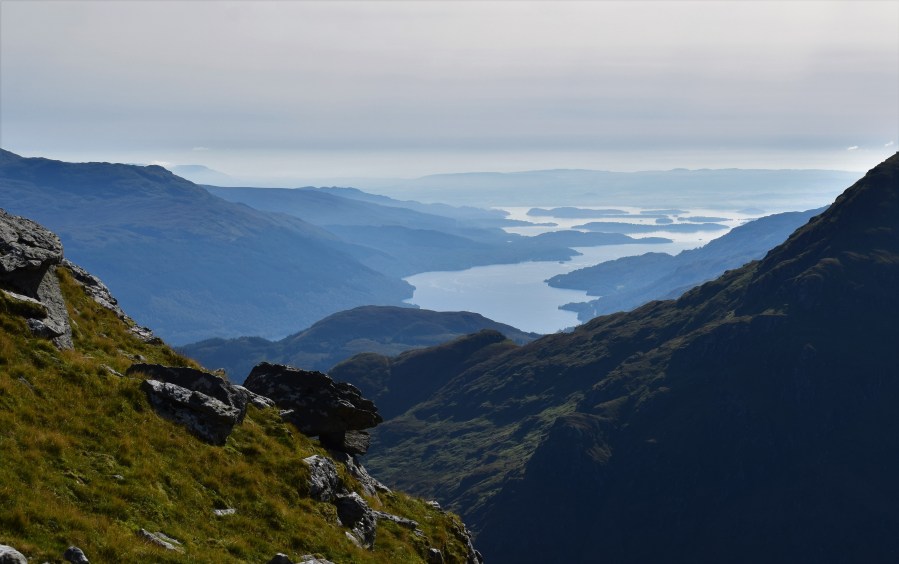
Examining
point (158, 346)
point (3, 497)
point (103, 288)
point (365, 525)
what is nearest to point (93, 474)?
point (3, 497)

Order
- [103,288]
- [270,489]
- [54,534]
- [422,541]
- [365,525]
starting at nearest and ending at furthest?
[54,534]
[270,489]
[365,525]
[422,541]
[103,288]

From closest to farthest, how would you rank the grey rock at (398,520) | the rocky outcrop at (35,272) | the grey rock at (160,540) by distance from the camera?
1. the grey rock at (160,540)
2. the rocky outcrop at (35,272)
3. the grey rock at (398,520)

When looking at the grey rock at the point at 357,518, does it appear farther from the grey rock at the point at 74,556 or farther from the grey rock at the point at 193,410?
the grey rock at the point at 74,556

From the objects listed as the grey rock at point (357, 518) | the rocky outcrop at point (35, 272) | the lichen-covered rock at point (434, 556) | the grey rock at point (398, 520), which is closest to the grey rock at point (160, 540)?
the grey rock at point (357, 518)

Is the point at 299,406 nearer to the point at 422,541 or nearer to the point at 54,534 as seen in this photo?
the point at 422,541

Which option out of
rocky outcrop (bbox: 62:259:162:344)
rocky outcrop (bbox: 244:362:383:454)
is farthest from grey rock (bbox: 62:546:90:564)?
rocky outcrop (bbox: 62:259:162:344)

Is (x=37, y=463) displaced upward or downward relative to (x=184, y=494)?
upward
